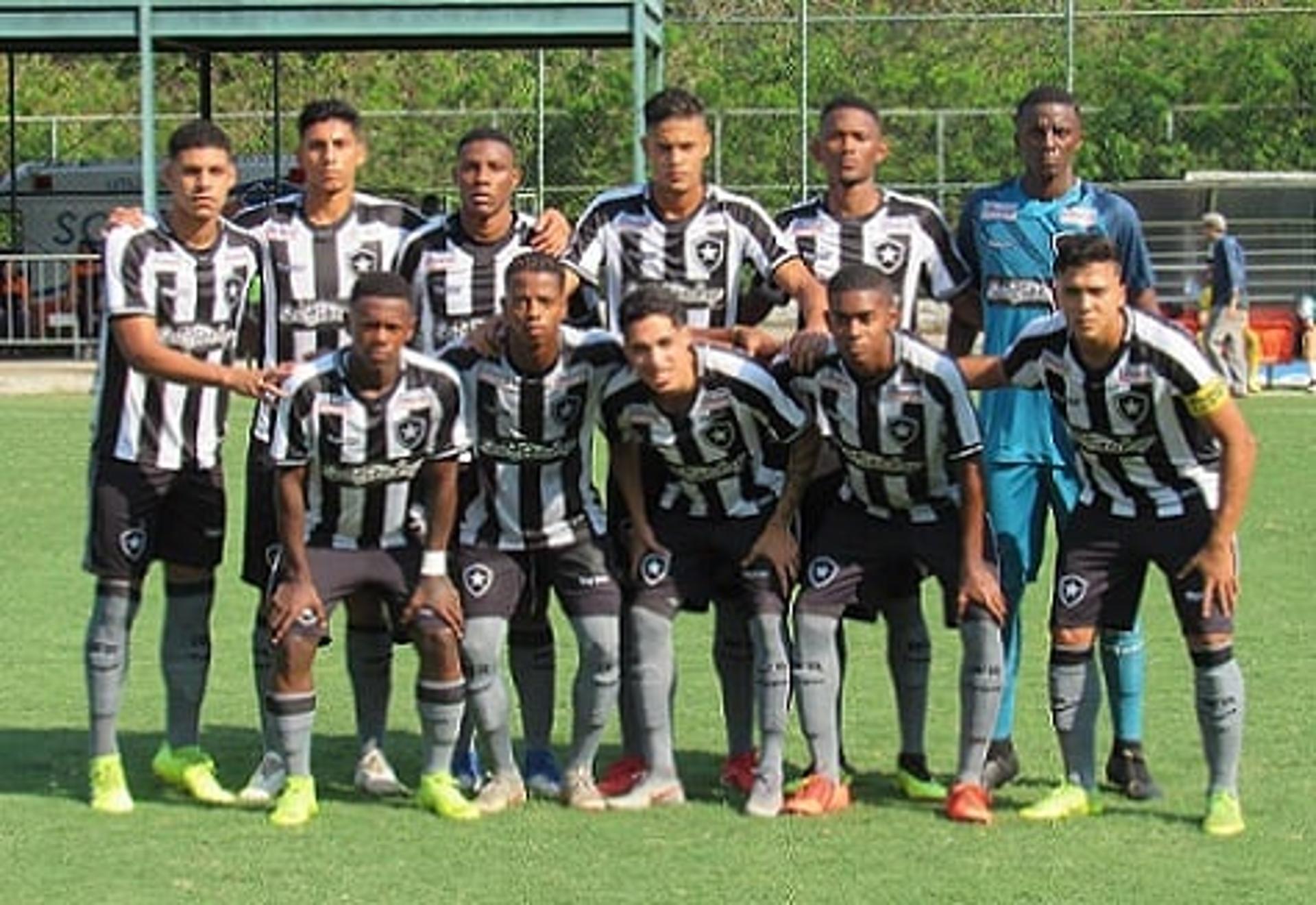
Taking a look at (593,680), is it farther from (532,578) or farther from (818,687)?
(818,687)

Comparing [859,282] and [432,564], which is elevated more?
[859,282]

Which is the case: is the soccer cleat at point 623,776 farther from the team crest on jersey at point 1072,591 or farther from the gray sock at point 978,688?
the team crest on jersey at point 1072,591

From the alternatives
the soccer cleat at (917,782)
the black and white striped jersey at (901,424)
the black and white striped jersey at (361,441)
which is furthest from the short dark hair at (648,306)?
the soccer cleat at (917,782)

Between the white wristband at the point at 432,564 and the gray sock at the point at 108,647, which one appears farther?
the gray sock at the point at 108,647

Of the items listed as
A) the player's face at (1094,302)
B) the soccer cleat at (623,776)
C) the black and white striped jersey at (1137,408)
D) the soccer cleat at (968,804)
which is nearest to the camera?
the player's face at (1094,302)

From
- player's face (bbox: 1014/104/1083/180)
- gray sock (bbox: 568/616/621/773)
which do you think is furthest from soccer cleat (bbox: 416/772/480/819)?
player's face (bbox: 1014/104/1083/180)

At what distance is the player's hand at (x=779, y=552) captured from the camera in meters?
7.68

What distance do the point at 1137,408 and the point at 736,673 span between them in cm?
163

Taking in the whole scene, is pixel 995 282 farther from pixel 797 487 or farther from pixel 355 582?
pixel 355 582

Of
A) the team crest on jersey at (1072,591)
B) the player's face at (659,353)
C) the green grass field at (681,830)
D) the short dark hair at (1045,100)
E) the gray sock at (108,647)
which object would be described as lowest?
the green grass field at (681,830)

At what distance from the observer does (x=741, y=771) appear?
7.99 m

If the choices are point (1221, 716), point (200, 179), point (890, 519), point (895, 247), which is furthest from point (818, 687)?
point (200, 179)

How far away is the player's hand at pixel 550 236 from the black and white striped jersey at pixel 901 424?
0.80 m

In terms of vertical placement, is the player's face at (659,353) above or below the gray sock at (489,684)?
above
